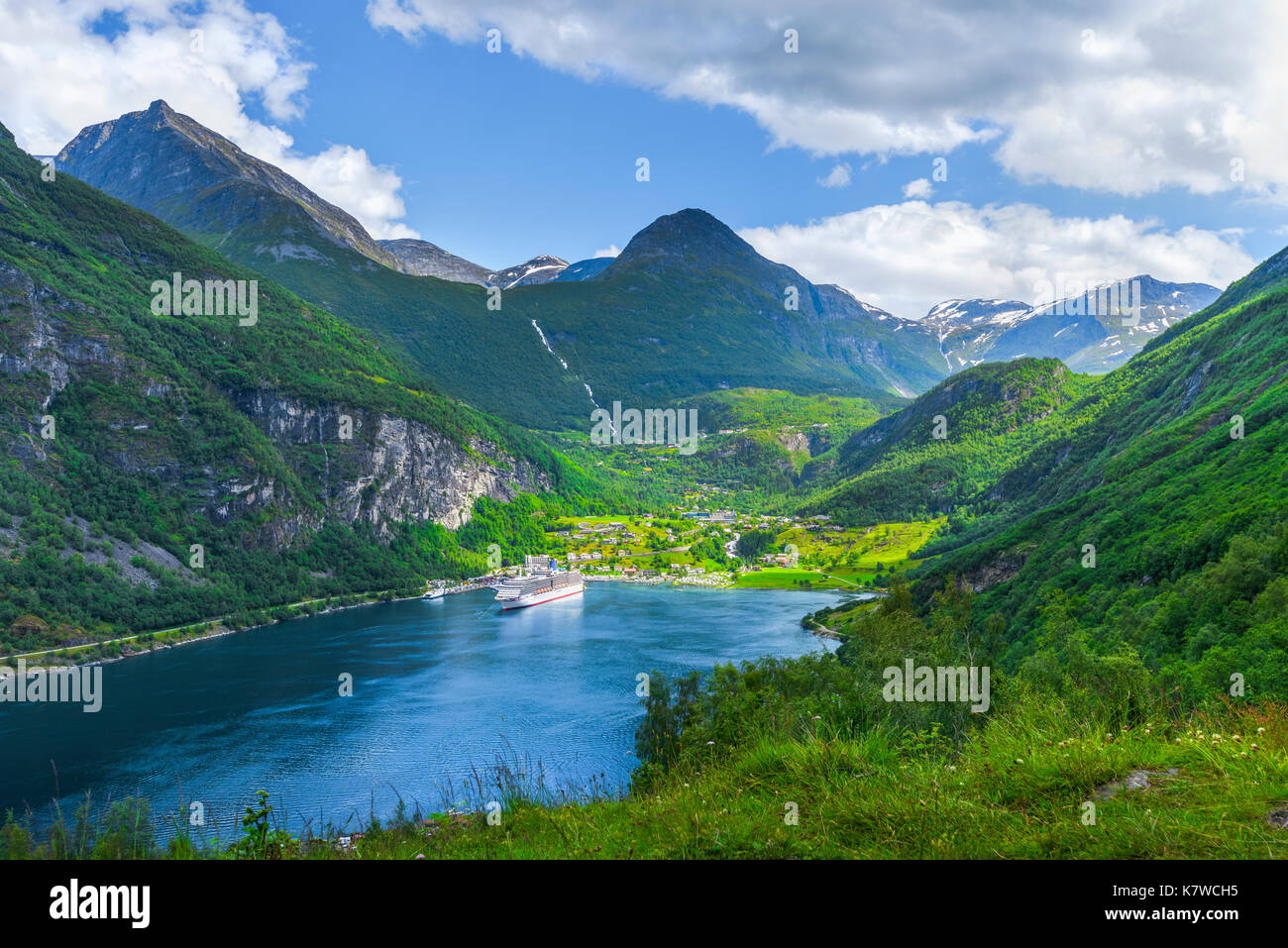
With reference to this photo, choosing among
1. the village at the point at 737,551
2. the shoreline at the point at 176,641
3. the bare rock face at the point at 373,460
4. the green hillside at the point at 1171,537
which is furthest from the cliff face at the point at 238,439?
the green hillside at the point at 1171,537

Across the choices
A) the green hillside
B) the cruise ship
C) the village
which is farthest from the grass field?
the village

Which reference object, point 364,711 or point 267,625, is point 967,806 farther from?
point 267,625

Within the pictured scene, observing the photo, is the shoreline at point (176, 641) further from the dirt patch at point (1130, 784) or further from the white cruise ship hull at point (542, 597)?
the dirt patch at point (1130, 784)

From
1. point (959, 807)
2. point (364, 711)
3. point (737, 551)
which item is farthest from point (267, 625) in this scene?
point (959, 807)
